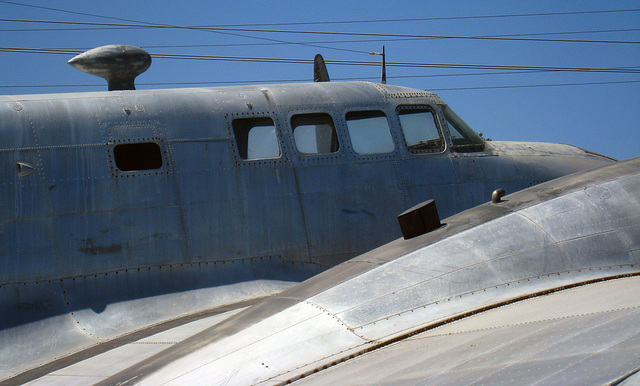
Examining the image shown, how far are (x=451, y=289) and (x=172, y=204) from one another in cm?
434

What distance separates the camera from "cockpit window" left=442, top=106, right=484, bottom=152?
1019 centimetres

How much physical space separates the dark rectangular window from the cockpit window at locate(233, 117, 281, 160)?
1152 mm

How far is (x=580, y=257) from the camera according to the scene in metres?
5.96

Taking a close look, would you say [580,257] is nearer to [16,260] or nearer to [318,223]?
[318,223]

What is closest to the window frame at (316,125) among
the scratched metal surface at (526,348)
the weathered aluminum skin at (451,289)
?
the weathered aluminum skin at (451,289)

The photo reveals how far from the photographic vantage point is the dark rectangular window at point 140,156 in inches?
335

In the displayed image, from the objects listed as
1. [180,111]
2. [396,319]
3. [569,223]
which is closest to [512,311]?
[396,319]

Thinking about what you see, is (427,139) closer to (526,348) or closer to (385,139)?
(385,139)

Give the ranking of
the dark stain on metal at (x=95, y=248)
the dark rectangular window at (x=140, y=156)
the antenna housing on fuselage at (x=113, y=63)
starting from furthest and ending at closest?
the antenna housing on fuselage at (x=113, y=63), the dark rectangular window at (x=140, y=156), the dark stain on metal at (x=95, y=248)

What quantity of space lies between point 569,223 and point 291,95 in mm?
4724

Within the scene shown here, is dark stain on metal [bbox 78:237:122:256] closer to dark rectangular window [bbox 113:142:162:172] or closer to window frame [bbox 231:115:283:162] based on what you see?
dark rectangular window [bbox 113:142:162:172]

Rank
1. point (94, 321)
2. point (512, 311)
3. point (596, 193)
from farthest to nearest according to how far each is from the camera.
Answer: point (94, 321), point (596, 193), point (512, 311)

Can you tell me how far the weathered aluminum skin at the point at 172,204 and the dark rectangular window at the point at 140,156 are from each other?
0.43ft

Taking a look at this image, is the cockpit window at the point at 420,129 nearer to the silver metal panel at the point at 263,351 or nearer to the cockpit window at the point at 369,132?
the cockpit window at the point at 369,132
